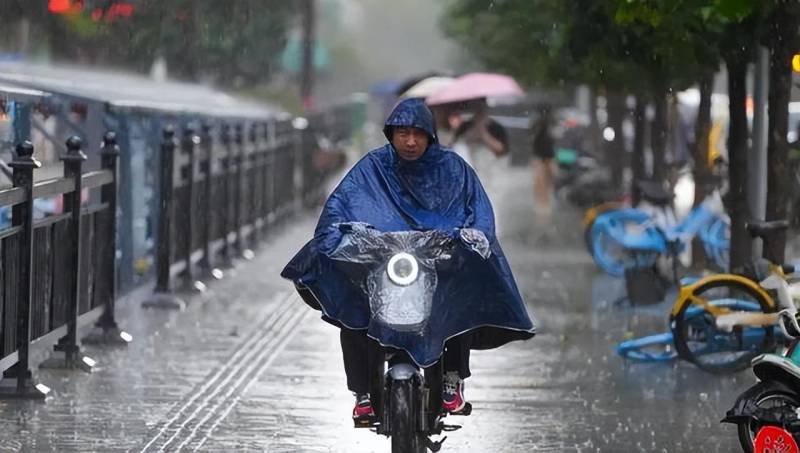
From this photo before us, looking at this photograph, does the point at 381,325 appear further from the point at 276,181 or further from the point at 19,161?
the point at 276,181

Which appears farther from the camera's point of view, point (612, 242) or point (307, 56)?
point (307, 56)

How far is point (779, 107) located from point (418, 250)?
5659 millimetres

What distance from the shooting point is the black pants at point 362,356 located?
26.9ft

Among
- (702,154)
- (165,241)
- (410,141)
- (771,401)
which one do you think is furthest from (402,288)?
(702,154)

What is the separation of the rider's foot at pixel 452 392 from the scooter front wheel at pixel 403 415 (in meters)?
0.53

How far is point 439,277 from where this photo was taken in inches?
312

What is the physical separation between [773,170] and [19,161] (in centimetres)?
534

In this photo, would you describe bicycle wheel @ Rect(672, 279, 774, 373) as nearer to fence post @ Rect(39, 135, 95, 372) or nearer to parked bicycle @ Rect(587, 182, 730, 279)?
fence post @ Rect(39, 135, 95, 372)

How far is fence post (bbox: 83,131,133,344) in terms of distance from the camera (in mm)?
12609

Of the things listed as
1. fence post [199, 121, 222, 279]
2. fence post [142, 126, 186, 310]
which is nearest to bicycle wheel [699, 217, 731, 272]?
fence post [199, 121, 222, 279]

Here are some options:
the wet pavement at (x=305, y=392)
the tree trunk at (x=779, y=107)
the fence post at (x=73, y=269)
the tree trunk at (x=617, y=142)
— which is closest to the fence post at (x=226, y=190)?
the wet pavement at (x=305, y=392)

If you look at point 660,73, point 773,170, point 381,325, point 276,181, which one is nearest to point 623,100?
point 276,181

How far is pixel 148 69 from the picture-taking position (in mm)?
29906

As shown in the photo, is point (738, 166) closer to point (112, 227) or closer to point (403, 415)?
point (112, 227)
